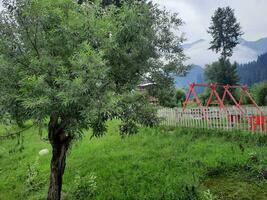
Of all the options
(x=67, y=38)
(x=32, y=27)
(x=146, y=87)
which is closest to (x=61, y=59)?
(x=67, y=38)

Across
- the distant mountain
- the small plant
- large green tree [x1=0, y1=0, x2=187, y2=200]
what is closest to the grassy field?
the small plant

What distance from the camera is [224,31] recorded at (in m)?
60.8

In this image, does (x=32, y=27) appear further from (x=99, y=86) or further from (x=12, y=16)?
(x=99, y=86)

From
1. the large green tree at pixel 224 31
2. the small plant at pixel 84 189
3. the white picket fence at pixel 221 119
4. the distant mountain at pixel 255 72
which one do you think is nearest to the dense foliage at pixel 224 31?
the large green tree at pixel 224 31

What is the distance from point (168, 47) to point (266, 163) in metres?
5.98

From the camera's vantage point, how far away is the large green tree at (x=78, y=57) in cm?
688

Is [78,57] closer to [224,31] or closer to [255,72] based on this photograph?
[224,31]

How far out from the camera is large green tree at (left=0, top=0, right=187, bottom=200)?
22.6ft

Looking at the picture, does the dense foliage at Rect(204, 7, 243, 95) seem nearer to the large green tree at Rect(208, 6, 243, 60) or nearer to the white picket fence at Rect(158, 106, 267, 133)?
the large green tree at Rect(208, 6, 243, 60)

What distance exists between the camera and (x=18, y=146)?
21.4m

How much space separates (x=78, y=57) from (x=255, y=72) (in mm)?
139212

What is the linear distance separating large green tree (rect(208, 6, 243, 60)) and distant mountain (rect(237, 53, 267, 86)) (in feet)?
233

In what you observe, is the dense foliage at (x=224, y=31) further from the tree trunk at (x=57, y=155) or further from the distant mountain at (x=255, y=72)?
the distant mountain at (x=255, y=72)

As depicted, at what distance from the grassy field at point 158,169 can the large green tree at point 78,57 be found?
3398 mm
